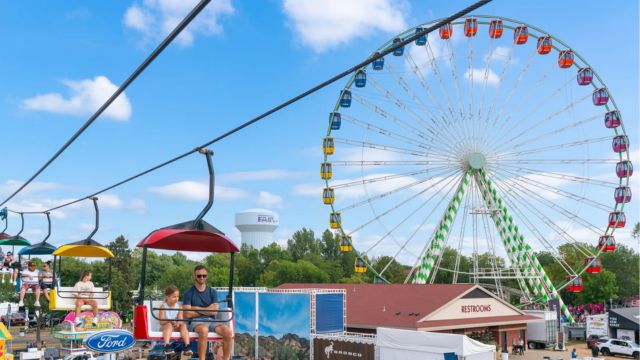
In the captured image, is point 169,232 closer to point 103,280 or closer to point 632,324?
point 632,324

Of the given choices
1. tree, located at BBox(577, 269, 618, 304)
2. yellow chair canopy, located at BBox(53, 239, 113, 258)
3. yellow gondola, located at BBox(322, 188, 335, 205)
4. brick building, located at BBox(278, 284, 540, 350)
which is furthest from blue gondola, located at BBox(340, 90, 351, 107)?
tree, located at BBox(577, 269, 618, 304)

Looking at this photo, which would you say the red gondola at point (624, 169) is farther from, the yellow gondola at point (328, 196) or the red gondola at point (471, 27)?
the yellow gondola at point (328, 196)

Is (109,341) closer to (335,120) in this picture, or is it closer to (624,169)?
(335,120)

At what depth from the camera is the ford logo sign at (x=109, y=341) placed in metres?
13.3

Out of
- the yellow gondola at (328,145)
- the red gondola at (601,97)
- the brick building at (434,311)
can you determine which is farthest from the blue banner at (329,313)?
the red gondola at (601,97)

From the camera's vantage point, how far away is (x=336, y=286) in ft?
136

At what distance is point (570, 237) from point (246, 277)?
54.2 meters

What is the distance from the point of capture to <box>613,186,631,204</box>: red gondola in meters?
40.5

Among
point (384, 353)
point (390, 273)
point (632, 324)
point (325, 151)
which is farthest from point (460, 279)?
point (384, 353)

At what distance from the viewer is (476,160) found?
127 feet

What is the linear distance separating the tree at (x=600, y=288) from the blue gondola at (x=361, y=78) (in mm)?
41345

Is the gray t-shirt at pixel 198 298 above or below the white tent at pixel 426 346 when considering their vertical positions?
above

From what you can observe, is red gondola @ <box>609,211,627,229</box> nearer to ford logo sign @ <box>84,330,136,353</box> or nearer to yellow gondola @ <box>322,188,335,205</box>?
yellow gondola @ <box>322,188,335,205</box>

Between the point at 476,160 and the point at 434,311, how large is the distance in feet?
37.0
